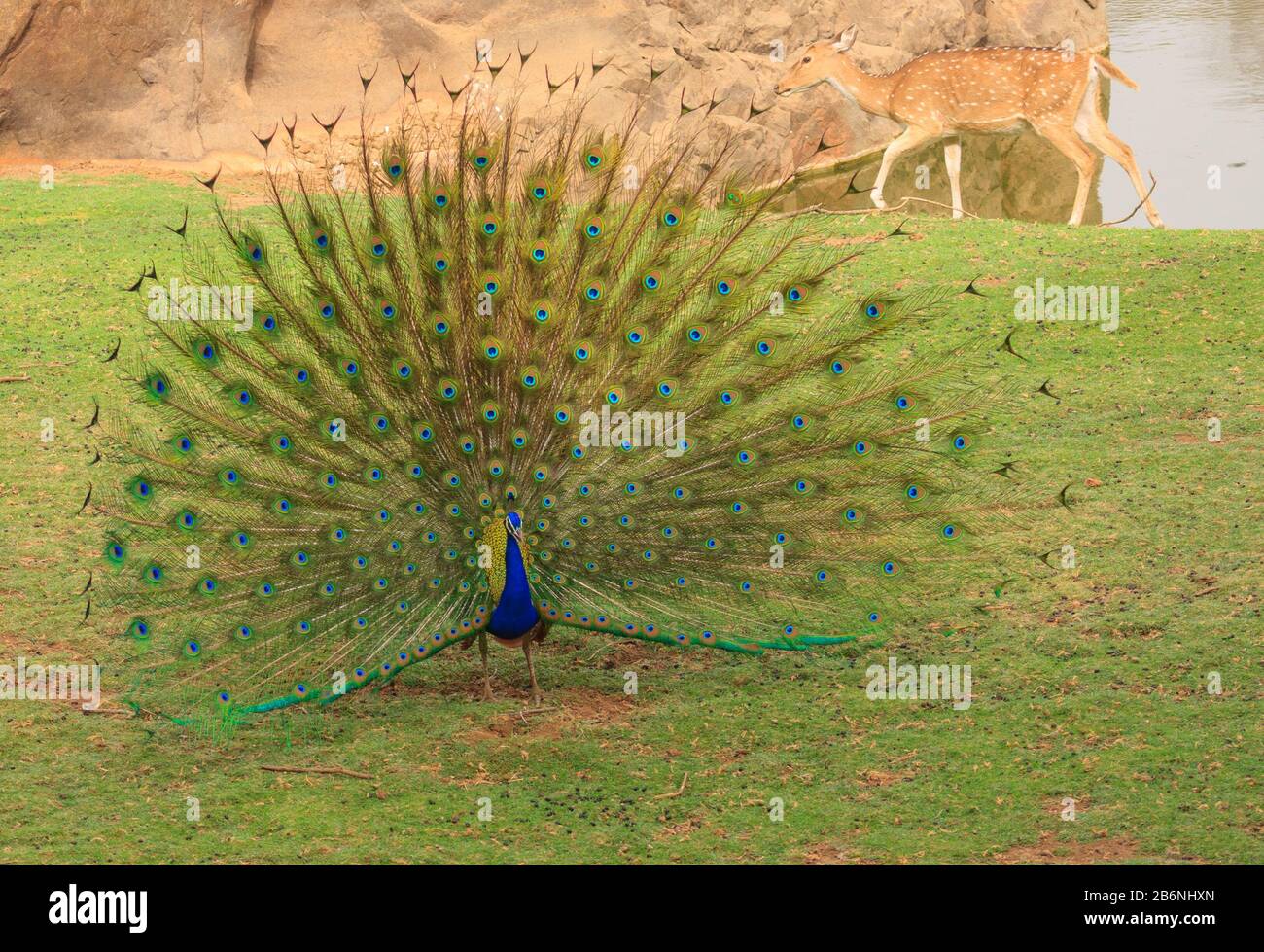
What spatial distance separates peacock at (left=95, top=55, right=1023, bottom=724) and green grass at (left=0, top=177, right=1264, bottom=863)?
0.39m

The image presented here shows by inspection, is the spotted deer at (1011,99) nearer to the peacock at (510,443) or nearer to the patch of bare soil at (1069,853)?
the peacock at (510,443)

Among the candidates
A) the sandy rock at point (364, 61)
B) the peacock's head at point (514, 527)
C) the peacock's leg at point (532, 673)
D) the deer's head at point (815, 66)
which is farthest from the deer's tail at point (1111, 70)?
the peacock's head at point (514, 527)

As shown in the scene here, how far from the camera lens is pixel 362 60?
19438 mm

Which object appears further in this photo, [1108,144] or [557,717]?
[1108,144]

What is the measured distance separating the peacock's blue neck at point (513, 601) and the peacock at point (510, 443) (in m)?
0.01

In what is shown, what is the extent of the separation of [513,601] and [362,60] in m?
13.9

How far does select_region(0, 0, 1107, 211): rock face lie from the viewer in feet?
57.8

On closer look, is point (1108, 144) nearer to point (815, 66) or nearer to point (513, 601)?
point (815, 66)

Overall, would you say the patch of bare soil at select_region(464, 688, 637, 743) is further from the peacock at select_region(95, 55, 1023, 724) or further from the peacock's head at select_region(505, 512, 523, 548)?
the peacock's head at select_region(505, 512, 523, 548)

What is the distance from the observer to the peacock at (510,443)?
7.24 metres

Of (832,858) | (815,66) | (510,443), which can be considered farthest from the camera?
(815,66)

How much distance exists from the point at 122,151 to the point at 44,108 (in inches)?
35.8

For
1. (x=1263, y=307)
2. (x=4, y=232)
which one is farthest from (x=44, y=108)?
(x=1263, y=307)

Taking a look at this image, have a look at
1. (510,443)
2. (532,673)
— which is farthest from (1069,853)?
(510,443)
